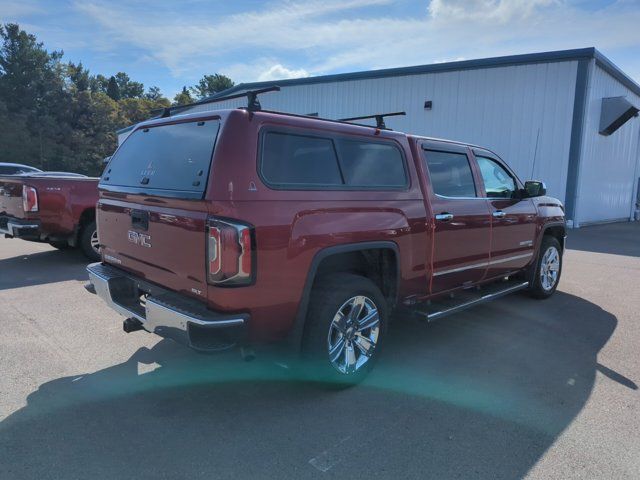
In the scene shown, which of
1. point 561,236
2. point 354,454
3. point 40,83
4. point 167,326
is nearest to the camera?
point 354,454

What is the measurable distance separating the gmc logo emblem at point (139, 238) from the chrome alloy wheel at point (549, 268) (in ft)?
16.0

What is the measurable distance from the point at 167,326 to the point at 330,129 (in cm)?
181

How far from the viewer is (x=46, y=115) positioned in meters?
51.8

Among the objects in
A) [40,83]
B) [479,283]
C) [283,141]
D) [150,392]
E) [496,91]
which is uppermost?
[40,83]

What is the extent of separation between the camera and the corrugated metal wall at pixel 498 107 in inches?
571

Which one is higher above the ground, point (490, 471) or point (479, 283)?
point (479, 283)

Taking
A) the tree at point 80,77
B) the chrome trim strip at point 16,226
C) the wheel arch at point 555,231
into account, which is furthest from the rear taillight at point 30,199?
the tree at point 80,77

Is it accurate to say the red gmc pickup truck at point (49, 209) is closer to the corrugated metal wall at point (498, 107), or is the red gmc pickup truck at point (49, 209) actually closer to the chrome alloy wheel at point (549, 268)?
the chrome alloy wheel at point (549, 268)

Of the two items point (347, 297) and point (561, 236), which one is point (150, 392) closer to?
point (347, 297)

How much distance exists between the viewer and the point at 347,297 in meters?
3.34

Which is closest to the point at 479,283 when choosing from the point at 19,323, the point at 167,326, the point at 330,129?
the point at 330,129

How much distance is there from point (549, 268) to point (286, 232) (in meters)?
4.64

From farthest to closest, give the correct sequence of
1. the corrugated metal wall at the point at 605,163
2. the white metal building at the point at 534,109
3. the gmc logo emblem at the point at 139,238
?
1. the corrugated metal wall at the point at 605,163
2. the white metal building at the point at 534,109
3. the gmc logo emblem at the point at 139,238

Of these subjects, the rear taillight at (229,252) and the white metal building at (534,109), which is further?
the white metal building at (534,109)
